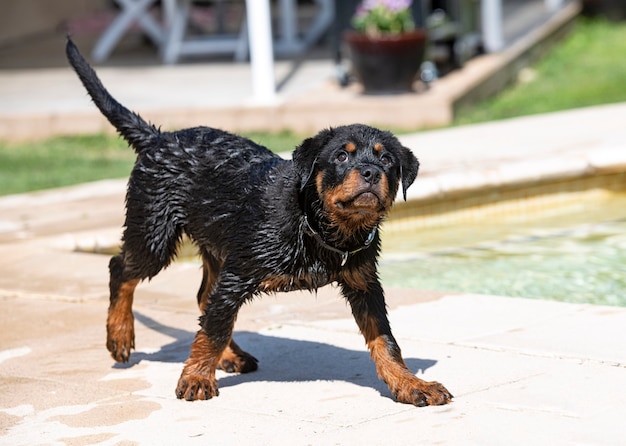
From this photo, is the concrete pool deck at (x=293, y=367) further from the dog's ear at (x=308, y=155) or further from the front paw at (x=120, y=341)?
the dog's ear at (x=308, y=155)

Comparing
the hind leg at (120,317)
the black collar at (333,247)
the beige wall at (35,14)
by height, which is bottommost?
the hind leg at (120,317)

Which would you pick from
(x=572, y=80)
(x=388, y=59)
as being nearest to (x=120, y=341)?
(x=388, y=59)

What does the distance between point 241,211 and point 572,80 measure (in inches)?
418

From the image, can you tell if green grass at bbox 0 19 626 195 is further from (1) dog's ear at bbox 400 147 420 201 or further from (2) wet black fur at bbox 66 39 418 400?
(1) dog's ear at bbox 400 147 420 201

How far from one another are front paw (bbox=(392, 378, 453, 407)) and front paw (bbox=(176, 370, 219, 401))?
0.74 m

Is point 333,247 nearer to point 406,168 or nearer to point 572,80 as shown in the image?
point 406,168

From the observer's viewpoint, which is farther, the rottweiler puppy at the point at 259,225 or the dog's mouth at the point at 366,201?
the rottweiler puppy at the point at 259,225

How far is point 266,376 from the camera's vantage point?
516cm

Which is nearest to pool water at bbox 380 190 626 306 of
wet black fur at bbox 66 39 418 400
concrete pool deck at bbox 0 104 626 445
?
concrete pool deck at bbox 0 104 626 445

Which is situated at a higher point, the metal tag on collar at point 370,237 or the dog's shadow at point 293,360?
the metal tag on collar at point 370,237

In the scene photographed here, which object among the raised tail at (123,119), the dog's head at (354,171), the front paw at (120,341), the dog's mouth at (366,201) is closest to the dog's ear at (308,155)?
the dog's head at (354,171)

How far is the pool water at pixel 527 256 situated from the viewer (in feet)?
22.8

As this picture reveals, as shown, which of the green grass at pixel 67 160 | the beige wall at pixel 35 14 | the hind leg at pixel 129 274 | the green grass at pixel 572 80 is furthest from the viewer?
the beige wall at pixel 35 14

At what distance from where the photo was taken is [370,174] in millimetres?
4340
